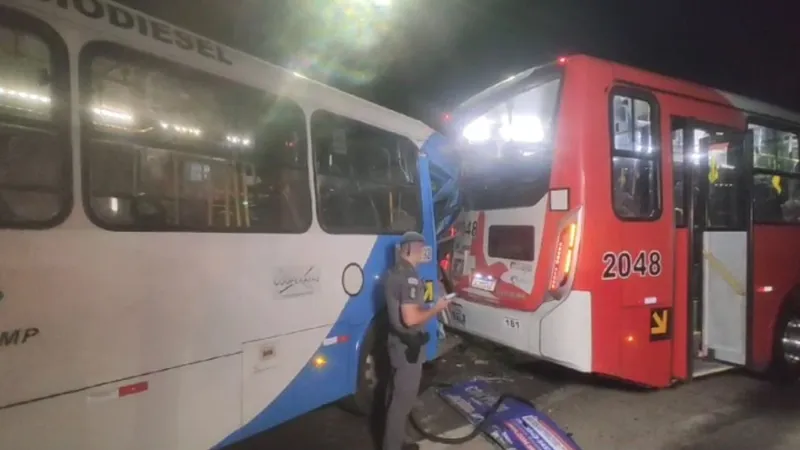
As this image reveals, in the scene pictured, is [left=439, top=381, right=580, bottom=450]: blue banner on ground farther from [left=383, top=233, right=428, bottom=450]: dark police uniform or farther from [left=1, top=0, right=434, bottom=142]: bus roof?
[left=1, top=0, right=434, bottom=142]: bus roof

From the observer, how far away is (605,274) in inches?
180

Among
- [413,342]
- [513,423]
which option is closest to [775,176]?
[513,423]

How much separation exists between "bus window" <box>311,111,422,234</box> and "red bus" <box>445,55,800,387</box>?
94 cm

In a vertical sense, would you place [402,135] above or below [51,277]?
above

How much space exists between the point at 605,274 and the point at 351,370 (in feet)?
7.43

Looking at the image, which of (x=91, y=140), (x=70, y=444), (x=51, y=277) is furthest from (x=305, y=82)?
(x=70, y=444)

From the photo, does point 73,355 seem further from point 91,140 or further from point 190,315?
point 91,140

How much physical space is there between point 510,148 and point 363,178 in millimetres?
1568

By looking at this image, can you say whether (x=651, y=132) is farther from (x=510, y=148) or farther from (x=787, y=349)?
(x=787, y=349)

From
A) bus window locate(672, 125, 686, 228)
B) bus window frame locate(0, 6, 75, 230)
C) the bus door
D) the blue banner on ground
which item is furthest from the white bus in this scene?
the bus door

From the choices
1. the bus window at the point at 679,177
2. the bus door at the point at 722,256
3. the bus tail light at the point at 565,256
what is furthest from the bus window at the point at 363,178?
the bus door at the point at 722,256

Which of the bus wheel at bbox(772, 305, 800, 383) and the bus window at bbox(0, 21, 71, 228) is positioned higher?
the bus window at bbox(0, 21, 71, 228)

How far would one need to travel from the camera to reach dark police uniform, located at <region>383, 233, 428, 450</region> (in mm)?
3947

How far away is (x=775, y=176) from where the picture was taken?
6.02m
